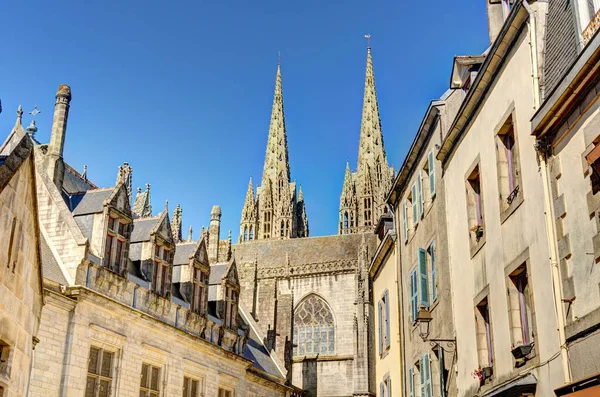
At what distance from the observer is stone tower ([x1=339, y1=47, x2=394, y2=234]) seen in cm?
7969

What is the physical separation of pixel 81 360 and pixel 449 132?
10.5 metres

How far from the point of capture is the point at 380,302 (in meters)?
21.8

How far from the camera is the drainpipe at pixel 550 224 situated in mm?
8805

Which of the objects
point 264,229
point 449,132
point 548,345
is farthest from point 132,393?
point 264,229

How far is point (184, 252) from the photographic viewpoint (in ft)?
80.6

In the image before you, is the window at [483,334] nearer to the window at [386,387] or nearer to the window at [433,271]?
the window at [433,271]

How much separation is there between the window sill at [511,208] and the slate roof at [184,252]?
47.5ft

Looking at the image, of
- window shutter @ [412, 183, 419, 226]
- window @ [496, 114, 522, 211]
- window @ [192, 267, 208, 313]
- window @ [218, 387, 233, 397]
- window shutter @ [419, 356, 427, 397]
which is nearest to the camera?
window @ [496, 114, 522, 211]

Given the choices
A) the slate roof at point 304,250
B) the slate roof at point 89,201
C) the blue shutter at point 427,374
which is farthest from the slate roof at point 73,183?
the slate roof at point 304,250

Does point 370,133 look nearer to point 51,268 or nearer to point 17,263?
point 51,268

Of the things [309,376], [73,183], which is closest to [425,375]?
[73,183]

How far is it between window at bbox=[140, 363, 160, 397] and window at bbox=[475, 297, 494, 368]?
1107cm

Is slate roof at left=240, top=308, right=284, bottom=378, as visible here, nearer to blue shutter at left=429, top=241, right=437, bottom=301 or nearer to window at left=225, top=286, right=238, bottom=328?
window at left=225, top=286, right=238, bottom=328


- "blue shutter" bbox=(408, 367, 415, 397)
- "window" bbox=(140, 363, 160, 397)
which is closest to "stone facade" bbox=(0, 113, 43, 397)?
"blue shutter" bbox=(408, 367, 415, 397)
